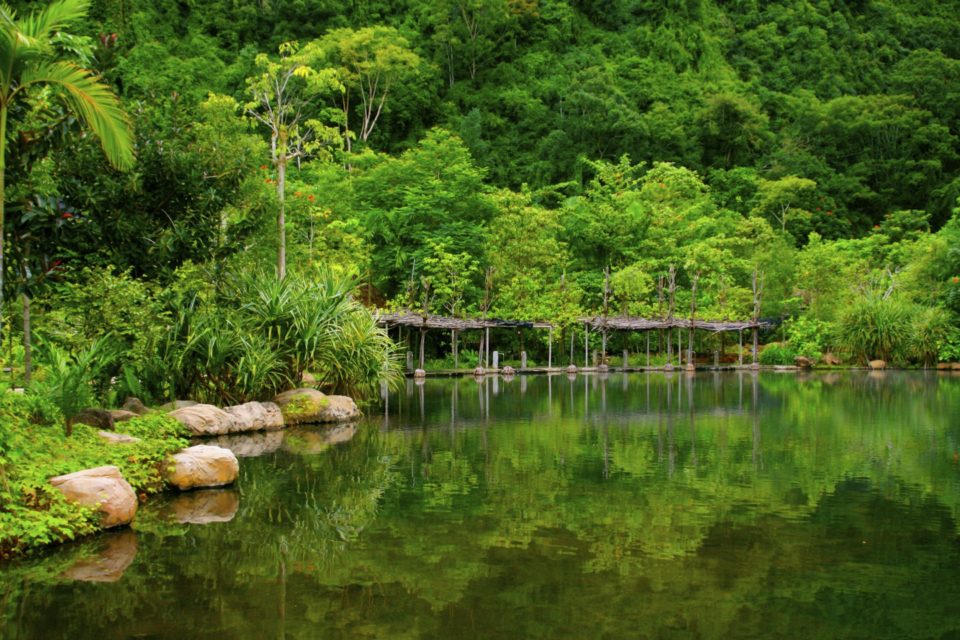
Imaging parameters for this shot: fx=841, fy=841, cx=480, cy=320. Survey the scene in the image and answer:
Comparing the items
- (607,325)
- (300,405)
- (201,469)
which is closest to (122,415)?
(201,469)

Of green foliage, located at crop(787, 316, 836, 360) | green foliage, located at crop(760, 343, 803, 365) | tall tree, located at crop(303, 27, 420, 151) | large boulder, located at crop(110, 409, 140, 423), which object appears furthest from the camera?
tall tree, located at crop(303, 27, 420, 151)

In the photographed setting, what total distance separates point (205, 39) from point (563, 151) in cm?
1867

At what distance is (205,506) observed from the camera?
6980 millimetres

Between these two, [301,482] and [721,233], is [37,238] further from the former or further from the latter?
[721,233]

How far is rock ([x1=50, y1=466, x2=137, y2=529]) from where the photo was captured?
5883mm

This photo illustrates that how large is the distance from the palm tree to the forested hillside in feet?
9.29

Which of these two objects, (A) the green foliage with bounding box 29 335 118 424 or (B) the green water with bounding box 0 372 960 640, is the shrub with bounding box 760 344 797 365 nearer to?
(B) the green water with bounding box 0 372 960 640

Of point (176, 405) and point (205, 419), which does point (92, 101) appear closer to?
point (205, 419)

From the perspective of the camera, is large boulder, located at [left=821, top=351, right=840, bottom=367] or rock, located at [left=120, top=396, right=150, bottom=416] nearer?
rock, located at [left=120, top=396, right=150, bottom=416]

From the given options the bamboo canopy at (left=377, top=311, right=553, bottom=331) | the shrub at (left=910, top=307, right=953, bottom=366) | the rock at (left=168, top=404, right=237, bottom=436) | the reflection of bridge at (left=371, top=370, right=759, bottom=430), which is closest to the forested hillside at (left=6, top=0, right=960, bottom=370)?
the shrub at (left=910, top=307, right=953, bottom=366)

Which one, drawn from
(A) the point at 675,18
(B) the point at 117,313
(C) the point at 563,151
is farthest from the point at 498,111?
(B) the point at 117,313

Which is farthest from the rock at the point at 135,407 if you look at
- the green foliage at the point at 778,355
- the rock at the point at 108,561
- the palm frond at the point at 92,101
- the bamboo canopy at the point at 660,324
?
the green foliage at the point at 778,355

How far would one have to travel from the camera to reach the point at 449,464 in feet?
29.0

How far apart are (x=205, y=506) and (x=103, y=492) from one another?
1.07 meters
